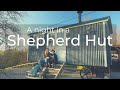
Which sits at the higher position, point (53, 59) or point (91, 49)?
point (91, 49)

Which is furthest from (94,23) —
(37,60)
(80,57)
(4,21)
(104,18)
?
(4,21)

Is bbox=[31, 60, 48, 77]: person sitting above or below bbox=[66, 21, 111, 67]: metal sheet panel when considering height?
below

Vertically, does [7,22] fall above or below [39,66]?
above

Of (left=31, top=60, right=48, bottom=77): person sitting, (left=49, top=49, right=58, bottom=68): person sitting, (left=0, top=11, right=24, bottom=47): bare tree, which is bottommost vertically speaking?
(left=31, top=60, right=48, bottom=77): person sitting

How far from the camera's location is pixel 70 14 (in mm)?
7227

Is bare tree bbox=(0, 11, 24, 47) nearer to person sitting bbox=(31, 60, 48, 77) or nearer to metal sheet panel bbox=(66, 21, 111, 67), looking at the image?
person sitting bbox=(31, 60, 48, 77)

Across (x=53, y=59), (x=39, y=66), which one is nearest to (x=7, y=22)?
(x=39, y=66)

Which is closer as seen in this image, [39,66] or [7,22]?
[39,66]

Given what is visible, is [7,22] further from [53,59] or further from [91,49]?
[91,49]

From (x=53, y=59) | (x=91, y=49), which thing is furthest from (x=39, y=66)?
(x=91, y=49)

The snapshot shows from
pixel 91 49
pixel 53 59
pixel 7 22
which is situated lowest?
pixel 53 59

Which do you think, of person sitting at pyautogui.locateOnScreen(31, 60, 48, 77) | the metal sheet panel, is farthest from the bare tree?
the metal sheet panel

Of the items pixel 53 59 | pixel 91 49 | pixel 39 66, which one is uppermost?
pixel 91 49

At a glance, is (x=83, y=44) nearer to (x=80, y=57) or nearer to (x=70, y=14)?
(x=80, y=57)
